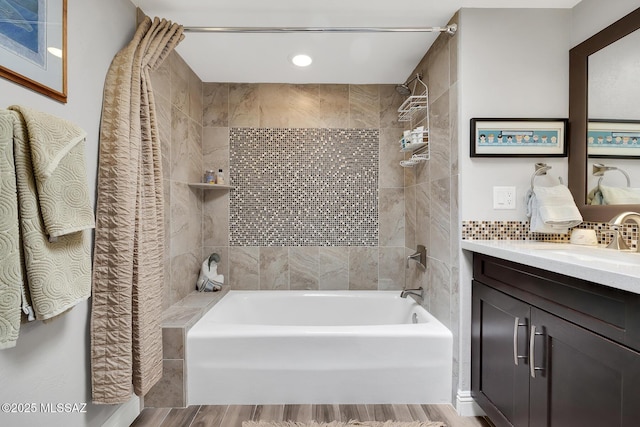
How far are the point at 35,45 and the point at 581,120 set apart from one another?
2.40 meters

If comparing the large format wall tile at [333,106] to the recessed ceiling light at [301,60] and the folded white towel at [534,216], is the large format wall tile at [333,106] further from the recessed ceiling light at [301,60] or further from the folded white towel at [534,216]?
the folded white towel at [534,216]

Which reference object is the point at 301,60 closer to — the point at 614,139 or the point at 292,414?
the point at 614,139

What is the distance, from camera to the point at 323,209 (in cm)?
286

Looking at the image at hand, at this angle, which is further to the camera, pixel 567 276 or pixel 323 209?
pixel 323 209

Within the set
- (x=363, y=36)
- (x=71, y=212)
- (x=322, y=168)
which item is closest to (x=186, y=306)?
(x=71, y=212)

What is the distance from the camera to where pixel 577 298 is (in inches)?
42.9

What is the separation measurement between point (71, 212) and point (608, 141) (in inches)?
90.9

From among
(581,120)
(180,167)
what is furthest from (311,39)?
(581,120)

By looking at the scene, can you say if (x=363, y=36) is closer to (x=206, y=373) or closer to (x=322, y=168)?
(x=322, y=168)

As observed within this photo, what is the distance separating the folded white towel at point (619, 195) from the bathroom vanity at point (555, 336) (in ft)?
0.87

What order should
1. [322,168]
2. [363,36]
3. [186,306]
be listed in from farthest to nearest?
[322,168], [186,306], [363,36]

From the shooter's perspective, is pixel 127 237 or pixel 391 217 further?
pixel 391 217

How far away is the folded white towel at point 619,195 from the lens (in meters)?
1.53

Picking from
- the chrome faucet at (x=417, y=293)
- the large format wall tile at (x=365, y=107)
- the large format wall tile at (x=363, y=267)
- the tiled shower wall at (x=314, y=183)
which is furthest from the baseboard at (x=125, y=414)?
the large format wall tile at (x=365, y=107)
